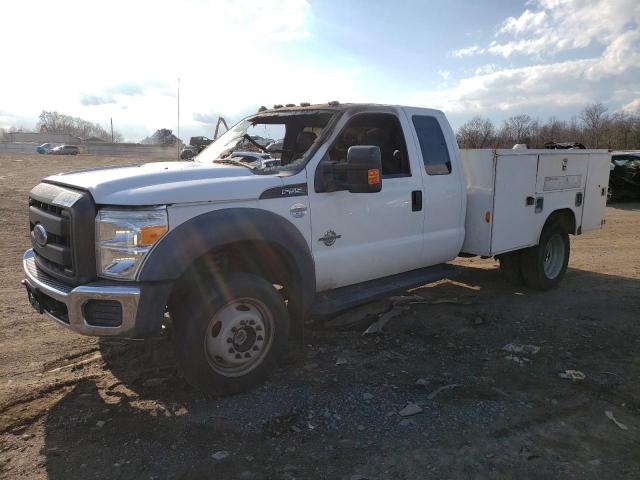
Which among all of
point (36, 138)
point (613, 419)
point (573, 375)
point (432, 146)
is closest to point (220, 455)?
point (613, 419)

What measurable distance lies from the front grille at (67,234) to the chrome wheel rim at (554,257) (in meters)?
5.62

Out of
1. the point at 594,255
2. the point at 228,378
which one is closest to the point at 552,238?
the point at 594,255

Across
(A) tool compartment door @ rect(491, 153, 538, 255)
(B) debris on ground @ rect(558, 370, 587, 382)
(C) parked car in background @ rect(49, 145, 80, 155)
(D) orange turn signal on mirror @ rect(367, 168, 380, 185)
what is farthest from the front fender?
(C) parked car in background @ rect(49, 145, 80, 155)

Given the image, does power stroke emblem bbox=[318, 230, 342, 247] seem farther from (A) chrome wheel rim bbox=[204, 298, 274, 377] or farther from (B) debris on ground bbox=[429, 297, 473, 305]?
(B) debris on ground bbox=[429, 297, 473, 305]

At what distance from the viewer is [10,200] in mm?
13414

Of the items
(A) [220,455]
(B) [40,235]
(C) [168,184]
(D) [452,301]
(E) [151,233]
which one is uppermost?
(C) [168,184]

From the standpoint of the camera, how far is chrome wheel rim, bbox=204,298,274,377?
144 inches

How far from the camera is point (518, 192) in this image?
5988mm

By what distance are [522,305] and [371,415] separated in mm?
3257

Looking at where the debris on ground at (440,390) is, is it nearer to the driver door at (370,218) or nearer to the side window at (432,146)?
the driver door at (370,218)

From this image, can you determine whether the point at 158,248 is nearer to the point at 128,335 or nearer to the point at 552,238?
the point at 128,335

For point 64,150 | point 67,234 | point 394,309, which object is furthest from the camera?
point 64,150

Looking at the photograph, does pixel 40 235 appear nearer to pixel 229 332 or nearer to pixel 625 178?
pixel 229 332

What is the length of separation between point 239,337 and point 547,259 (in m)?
4.72
